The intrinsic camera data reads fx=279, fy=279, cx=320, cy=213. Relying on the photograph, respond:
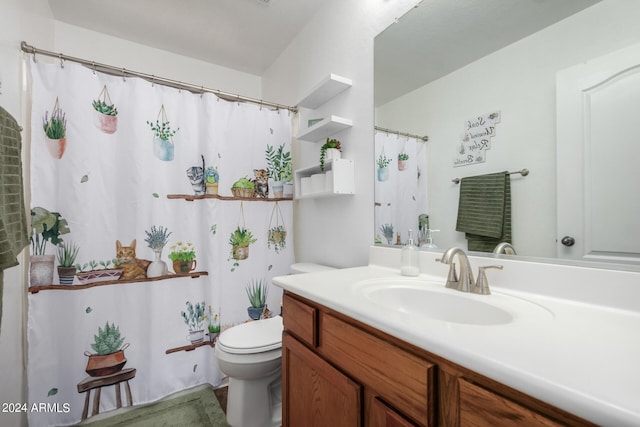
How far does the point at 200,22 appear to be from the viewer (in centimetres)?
196

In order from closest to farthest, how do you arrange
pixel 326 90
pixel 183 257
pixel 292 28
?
1. pixel 326 90
2. pixel 183 257
3. pixel 292 28

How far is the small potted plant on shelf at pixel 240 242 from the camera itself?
1.88m

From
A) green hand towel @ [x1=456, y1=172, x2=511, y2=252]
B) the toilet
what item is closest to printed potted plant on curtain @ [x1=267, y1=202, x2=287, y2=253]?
the toilet

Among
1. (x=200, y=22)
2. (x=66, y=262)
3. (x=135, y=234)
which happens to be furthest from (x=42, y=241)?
(x=200, y=22)

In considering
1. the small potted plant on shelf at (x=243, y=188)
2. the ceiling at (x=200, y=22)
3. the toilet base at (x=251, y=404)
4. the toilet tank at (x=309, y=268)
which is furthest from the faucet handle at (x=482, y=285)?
the ceiling at (x=200, y=22)

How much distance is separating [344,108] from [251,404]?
66.0 inches

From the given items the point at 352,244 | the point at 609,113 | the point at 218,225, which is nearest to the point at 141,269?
the point at 218,225

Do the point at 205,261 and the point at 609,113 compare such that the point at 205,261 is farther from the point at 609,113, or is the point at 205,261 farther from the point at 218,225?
the point at 609,113

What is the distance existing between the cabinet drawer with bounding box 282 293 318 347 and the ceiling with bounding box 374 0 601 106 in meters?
1.05

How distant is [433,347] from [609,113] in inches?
31.5

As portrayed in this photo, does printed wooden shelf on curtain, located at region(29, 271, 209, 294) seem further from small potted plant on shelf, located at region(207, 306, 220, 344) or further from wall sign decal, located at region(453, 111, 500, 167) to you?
wall sign decal, located at region(453, 111, 500, 167)

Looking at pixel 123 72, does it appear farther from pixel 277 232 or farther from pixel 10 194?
pixel 277 232

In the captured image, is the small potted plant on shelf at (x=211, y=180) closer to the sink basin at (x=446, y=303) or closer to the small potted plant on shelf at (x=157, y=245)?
the small potted plant on shelf at (x=157, y=245)

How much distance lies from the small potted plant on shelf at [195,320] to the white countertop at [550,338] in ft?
3.65
